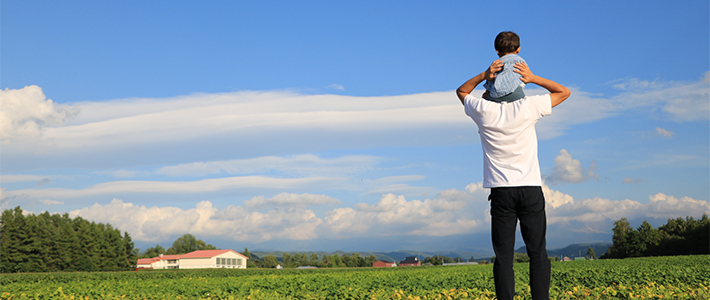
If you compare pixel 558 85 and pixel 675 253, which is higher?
pixel 558 85

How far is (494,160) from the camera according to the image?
12.9 ft

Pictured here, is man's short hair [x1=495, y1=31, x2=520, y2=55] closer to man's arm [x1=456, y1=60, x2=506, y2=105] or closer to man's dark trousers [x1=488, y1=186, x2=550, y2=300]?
man's arm [x1=456, y1=60, x2=506, y2=105]

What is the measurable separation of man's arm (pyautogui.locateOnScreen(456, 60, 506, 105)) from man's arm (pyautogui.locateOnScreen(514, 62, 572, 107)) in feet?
0.54

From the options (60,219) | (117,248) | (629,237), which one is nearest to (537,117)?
(629,237)

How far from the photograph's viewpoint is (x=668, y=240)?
8569 cm

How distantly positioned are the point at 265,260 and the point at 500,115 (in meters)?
137

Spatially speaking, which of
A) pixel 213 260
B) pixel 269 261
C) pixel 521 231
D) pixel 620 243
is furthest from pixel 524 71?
pixel 269 261

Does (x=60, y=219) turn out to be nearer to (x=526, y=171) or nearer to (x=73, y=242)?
(x=73, y=242)

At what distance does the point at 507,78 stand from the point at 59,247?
344 ft

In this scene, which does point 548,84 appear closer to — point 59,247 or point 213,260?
point 59,247

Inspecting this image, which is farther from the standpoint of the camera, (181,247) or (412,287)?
(181,247)

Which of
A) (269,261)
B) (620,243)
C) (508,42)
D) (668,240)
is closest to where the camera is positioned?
(508,42)

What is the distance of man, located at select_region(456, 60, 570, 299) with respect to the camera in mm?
3793

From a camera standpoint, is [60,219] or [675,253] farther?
[60,219]
